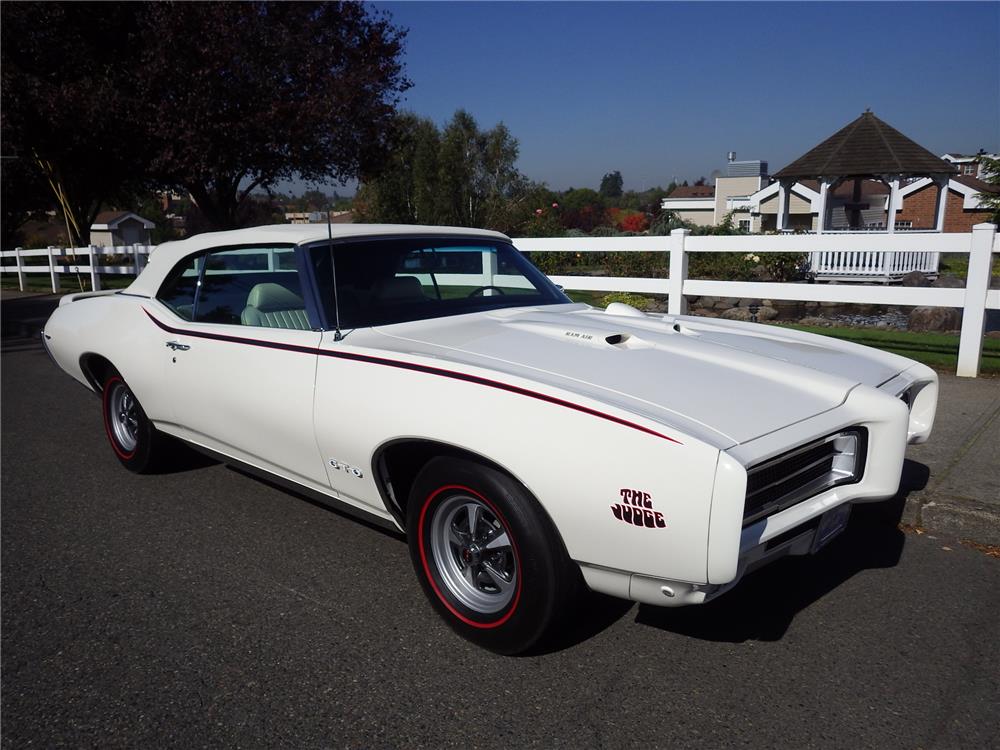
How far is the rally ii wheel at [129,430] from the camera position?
4547 millimetres

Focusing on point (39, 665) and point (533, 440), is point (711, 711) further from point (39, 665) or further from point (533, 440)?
point (39, 665)

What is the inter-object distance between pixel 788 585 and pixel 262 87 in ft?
42.6

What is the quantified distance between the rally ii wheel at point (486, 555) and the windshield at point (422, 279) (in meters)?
1.00

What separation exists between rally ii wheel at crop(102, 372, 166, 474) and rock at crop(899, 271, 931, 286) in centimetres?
1472

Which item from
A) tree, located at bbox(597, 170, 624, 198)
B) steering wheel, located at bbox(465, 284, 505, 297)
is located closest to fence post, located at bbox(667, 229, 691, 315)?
steering wheel, located at bbox(465, 284, 505, 297)

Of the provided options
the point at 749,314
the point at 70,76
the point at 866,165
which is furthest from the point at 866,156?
the point at 70,76

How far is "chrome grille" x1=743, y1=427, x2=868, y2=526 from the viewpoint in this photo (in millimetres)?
2389

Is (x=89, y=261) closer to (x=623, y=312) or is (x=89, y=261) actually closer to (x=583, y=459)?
(x=623, y=312)

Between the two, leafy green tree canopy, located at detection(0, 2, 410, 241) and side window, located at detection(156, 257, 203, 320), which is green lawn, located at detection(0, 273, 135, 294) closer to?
leafy green tree canopy, located at detection(0, 2, 410, 241)

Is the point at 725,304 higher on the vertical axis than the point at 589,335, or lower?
lower

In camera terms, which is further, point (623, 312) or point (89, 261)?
point (89, 261)

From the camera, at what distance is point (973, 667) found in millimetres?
2621

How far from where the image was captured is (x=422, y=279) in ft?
12.6

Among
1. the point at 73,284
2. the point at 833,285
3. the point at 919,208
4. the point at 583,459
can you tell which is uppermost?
the point at 919,208
